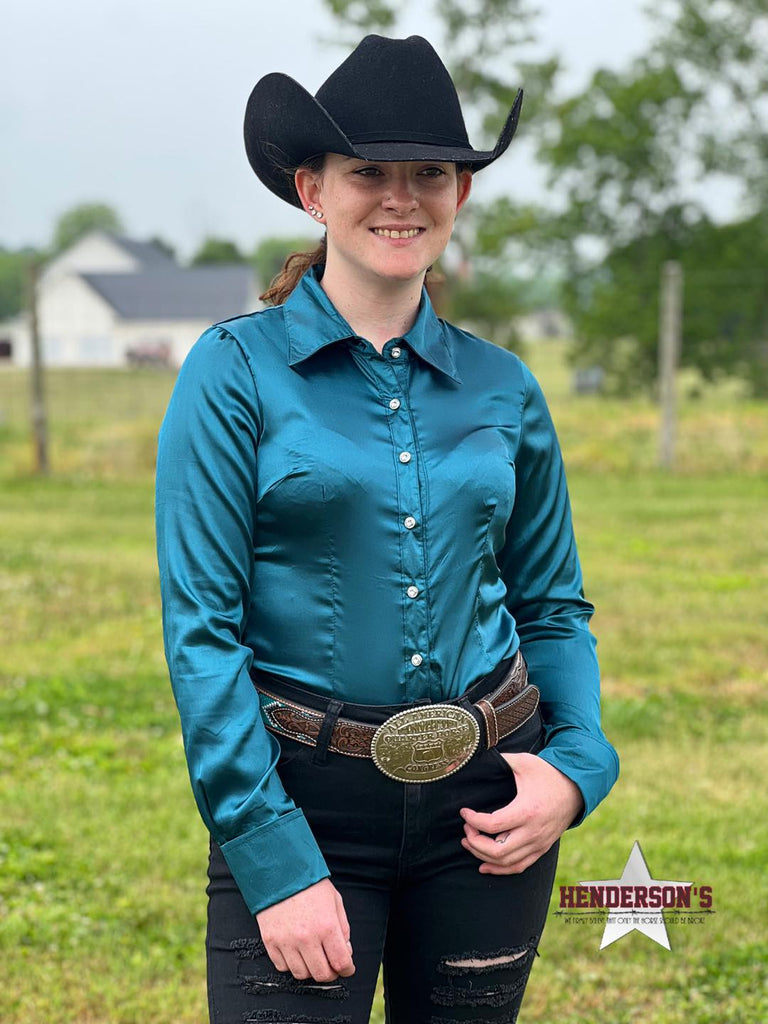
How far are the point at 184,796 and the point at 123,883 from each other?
80cm

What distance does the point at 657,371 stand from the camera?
31562 mm

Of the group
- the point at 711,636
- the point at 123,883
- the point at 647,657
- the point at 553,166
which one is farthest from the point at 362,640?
the point at 553,166

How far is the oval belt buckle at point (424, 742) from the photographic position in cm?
199

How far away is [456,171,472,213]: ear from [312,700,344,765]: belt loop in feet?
2.87

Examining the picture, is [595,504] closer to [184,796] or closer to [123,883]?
[184,796]

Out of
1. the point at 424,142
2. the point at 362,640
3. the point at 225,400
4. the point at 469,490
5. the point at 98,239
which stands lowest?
the point at 98,239

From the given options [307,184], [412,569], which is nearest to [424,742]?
[412,569]

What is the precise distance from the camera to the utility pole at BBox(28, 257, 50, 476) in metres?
14.6

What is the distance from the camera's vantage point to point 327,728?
1988mm

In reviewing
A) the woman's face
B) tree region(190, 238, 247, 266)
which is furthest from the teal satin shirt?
tree region(190, 238, 247, 266)

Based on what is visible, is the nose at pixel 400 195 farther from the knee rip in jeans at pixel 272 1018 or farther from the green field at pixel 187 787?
the green field at pixel 187 787

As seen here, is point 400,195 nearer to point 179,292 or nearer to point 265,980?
point 265,980

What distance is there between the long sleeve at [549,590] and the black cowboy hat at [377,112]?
0.46 metres

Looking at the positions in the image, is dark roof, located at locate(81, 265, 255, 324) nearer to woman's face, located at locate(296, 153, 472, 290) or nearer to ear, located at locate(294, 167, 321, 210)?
ear, located at locate(294, 167, 321, 210)
